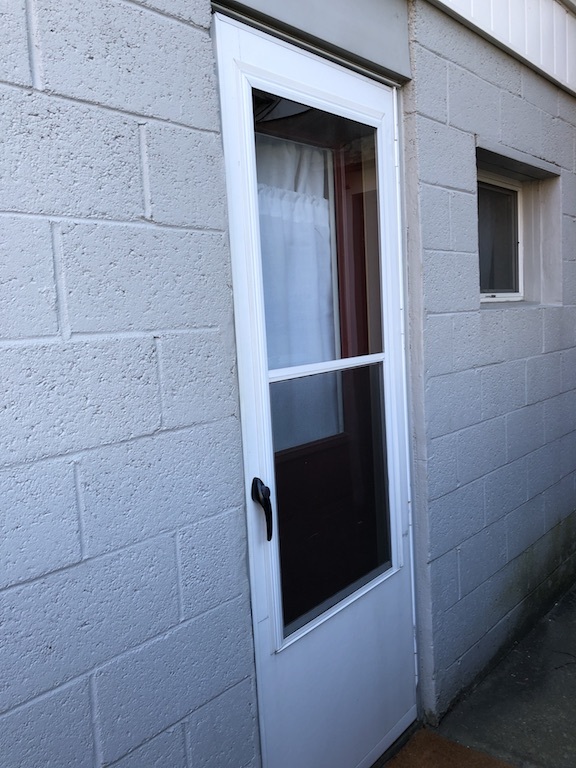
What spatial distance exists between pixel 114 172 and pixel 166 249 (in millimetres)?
216

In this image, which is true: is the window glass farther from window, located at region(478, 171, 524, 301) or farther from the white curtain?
the white curtain

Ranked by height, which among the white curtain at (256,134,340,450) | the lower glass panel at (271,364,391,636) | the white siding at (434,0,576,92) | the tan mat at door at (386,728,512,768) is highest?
the white siding at (434,0,576,92)

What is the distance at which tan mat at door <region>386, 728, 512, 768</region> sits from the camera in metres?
2.38

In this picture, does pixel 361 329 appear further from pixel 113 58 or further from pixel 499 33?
pixel 499 33

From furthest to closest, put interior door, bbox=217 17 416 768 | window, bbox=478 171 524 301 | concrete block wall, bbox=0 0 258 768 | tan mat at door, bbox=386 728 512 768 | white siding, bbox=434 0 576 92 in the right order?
window, bbox=478 171 524 301, white siding, bbox=434 0 576 92, tan mat at door, bbox=386 728 512 768, interior door, bbox=217 17 416 768, concrete block wall, bbox=0 0 258 768

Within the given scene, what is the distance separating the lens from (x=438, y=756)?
7.97 feet

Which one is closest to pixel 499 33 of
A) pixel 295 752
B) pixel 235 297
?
pixel 235 297

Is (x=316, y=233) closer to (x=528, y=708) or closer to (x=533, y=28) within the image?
(x=533, y=28)

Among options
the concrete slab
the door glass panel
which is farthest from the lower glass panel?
the concrete slab

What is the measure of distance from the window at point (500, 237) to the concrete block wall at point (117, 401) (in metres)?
1.98

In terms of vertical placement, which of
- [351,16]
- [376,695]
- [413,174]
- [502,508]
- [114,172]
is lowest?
[376,695]

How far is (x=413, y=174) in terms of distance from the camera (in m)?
2.36

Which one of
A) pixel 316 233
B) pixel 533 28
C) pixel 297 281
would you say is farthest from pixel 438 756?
pixel 533 28

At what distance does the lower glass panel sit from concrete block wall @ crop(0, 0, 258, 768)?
31cm
